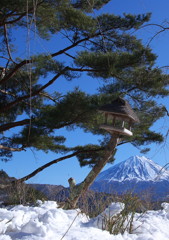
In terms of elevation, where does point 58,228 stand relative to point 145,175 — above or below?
below

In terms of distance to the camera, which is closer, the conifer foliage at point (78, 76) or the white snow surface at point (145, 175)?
the white snow surface at point (145, 175)

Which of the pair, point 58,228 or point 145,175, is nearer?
point 58,228

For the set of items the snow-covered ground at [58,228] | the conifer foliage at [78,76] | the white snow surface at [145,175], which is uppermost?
the conifer foliage at [78,76]

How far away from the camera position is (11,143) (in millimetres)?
8016

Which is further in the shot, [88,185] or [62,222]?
[88,185]

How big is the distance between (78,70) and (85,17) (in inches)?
44.1

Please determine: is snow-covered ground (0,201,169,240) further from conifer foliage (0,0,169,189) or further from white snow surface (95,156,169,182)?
conifer foliage (0,0,169,189)

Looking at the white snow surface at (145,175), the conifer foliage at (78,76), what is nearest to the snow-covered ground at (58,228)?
the white snow surface at (145,175)

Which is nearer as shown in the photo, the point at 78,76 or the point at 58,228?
the point at 58,228

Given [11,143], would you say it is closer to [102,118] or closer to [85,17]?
[102,118]

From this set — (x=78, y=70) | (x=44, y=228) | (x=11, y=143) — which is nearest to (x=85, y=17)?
(x=78, y=70)

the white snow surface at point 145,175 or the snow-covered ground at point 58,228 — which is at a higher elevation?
the white snow surface at point 145,175

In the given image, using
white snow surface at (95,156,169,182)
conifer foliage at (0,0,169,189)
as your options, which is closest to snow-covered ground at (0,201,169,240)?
white snow surface at (95,156,169,182)

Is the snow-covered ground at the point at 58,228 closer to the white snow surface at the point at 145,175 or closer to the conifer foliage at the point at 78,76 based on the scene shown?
the white snow surface at the point at 145,175
